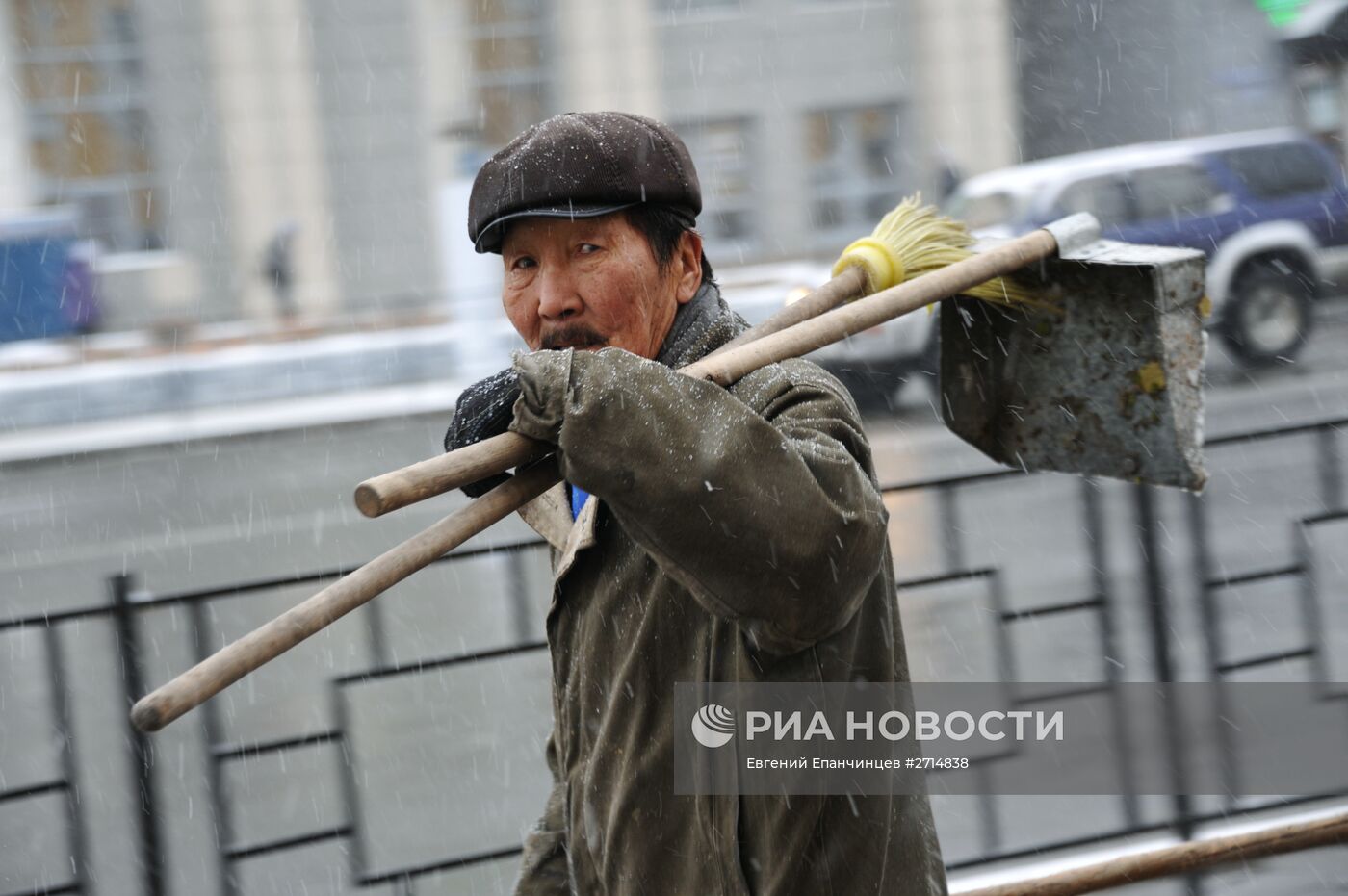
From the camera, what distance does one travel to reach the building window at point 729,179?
81.9ft

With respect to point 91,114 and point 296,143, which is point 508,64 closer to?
point 296,143

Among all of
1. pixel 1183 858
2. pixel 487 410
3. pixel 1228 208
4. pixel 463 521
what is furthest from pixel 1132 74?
pixel 463 521

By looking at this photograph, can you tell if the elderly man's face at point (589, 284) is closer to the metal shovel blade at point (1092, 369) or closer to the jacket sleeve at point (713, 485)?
the jacket sleeve at point (713, 485)

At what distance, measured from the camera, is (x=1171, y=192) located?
14.2 m

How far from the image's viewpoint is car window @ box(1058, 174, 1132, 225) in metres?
14.0

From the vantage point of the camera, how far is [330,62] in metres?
22.0

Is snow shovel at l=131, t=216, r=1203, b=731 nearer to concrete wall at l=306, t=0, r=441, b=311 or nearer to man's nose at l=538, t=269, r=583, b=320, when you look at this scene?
man's nose at l=538, t=269, r=583, b=320

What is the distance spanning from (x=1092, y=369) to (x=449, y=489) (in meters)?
1.21

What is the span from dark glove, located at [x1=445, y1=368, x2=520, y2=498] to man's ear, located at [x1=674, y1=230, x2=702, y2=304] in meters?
0.29

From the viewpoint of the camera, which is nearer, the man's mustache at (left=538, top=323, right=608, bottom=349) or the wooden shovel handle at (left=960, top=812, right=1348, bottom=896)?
the man's mustache at (left=538, top=323, right=608, bottom=349)

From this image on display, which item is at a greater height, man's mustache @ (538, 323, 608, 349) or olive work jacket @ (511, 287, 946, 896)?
man's mustache @ (538, 323, 608, 349)

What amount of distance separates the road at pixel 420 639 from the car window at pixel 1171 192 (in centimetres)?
198

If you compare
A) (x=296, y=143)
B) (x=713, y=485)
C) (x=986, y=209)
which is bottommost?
(x=713, y=485)

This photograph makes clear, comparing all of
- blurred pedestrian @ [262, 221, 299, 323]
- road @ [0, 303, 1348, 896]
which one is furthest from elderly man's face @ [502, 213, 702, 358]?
blurred pedestrian @ [262, 221, 299, 323]
